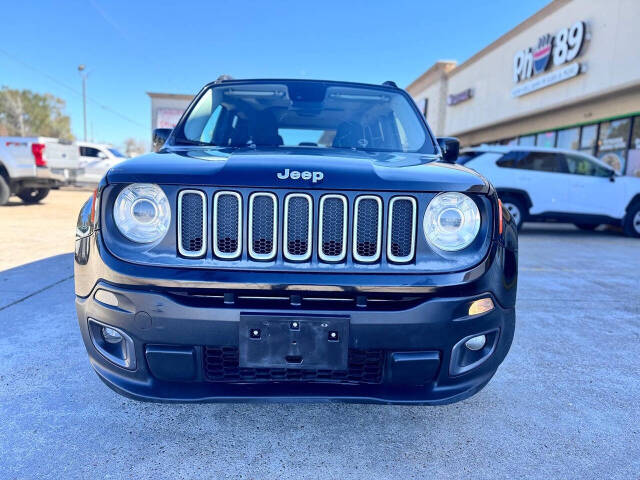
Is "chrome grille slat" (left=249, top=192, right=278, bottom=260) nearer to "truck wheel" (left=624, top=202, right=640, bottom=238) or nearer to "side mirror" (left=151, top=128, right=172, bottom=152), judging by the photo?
"side mirror" (left=151, top=128, right=172, bottom=152)

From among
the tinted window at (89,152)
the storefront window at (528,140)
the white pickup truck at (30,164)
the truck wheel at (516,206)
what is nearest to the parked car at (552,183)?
the truck wheel at (516,206)

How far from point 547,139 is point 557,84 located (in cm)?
224

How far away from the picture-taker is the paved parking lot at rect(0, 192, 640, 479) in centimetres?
169

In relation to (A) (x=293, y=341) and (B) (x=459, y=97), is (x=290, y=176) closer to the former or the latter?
(A) (x=293, y=341)

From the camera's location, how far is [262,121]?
2.84m

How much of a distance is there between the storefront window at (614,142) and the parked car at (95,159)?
50.3ft

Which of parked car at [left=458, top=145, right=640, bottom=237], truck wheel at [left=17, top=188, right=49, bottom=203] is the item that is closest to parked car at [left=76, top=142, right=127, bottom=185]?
truck wheel at [left=17, top=188, right=49, bottom=203]

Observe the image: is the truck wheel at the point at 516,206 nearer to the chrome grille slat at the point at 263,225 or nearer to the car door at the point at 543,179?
the car door at the point at 543,179

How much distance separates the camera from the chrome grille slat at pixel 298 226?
1572mm

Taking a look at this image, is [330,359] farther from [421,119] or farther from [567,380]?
[421,119]

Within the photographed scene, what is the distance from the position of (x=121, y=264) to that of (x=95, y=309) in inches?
8.5

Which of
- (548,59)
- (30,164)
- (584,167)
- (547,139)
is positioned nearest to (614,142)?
(547,139)

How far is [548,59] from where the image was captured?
1331cm

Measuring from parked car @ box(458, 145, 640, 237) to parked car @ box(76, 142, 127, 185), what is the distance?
12244 millimetres
